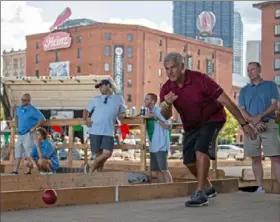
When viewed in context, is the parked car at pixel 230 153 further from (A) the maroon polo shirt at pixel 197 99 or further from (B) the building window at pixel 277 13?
(A) the maroon polo shirt at pixel 197 99

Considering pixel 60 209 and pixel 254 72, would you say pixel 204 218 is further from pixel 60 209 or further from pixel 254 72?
pixel 254 72

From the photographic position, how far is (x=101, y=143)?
8.84m

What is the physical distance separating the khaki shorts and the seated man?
13.5 ft

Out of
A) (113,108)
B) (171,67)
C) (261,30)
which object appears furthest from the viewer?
(261,30)

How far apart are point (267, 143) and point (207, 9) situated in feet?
30.6

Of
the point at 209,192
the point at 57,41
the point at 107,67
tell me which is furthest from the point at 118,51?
the point at 209,192

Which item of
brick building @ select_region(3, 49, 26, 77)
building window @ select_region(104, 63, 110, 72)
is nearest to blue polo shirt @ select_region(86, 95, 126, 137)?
building window @ select_region(104, 63, 110, 72)

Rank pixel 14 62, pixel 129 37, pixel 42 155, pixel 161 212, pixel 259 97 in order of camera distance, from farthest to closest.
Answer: pixel 14 62 < pixel 129 37 < pixel 42 155 < pixel 259 97 < pixel 161 212

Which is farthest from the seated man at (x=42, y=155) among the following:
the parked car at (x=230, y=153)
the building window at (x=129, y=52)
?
the building window at (x=129, y=52)

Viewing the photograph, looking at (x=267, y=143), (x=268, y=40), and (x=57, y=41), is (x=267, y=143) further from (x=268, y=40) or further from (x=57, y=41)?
(x=57, y=41)

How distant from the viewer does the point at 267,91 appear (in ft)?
22.4

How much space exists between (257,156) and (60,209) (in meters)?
2.51

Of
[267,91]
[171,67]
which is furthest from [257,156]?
[171,67]

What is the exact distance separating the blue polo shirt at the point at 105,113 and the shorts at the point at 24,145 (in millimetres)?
1661
